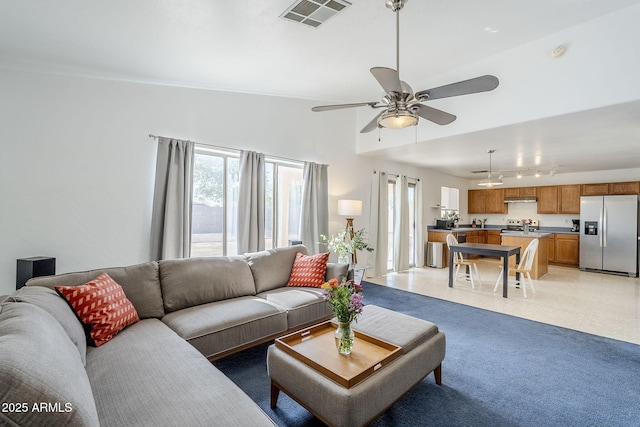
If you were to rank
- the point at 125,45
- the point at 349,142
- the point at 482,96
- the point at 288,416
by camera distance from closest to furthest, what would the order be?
the point at 288,416 < the point at 125,45 < the point at 482,96 < the point at 349,142

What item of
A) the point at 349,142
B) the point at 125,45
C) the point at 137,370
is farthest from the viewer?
the point at 349,142

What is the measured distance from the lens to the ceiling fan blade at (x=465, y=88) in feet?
7.13

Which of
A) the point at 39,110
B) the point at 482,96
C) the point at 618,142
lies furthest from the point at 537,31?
the point at 39,110

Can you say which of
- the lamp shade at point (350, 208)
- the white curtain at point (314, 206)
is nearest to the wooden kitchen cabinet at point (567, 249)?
the lamp shade at point (350, 208)

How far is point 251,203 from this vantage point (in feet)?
13.1

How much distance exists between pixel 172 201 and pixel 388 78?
2.65 m

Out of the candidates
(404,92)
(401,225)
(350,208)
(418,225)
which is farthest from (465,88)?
(418,225)

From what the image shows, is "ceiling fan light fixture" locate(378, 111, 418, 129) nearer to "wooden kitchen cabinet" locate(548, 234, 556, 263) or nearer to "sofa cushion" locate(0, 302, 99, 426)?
"sofa cushion" locate(0, 302, 99, 426)

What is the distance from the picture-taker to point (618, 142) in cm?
434

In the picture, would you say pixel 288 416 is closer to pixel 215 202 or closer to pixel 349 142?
pixel 215 202

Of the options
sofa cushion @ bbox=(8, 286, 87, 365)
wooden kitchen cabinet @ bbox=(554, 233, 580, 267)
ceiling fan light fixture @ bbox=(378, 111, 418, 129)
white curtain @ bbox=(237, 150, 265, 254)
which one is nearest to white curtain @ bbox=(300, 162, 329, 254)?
white curtain @ bbox=(237, 150, 265, 254)

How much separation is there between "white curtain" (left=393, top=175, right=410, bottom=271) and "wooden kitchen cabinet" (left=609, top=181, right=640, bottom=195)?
4749 millimetres

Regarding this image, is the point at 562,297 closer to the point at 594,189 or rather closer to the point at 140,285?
the point at 594,189

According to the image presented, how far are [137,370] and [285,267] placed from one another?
1991 millimetres
